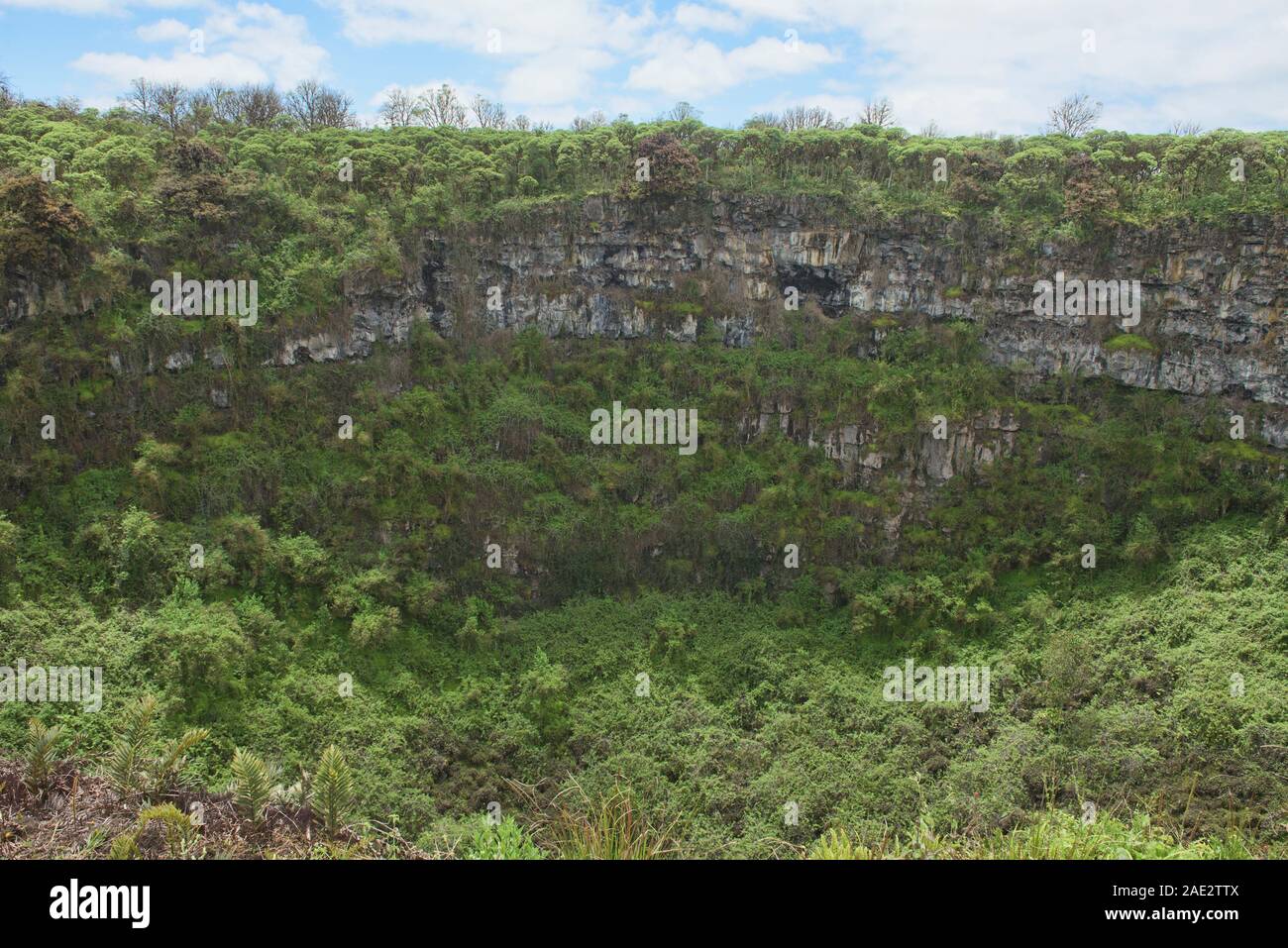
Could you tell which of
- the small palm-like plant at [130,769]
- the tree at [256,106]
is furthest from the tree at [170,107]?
the small palm-like plant at [130,769]

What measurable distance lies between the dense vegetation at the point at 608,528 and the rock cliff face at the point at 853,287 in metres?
0.85

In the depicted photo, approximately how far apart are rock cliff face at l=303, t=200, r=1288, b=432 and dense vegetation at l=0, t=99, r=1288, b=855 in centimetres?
85

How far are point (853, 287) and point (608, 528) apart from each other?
37.4ft

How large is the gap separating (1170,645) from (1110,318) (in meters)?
10.6

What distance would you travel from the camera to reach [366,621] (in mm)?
19938

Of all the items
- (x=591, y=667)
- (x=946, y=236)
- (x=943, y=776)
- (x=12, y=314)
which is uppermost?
(x=946, y=236)

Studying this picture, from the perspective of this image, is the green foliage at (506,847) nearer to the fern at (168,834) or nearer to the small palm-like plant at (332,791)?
the small palm-like plant at (332,791)

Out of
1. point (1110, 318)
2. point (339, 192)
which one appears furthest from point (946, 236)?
point (339, 192)

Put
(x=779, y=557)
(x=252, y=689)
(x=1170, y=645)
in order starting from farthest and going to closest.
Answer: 1. (x=779, y=557)
2. (x=1170, y=645)
3. (x=252, y=689)

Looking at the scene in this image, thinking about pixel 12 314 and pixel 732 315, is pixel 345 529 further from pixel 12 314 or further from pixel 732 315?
pixel 732 315

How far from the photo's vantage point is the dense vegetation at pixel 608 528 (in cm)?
1731

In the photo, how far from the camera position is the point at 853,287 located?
27734 mm

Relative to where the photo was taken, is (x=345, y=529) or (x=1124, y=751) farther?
(x=345, y=529)

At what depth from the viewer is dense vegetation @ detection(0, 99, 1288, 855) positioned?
17.3 meters
